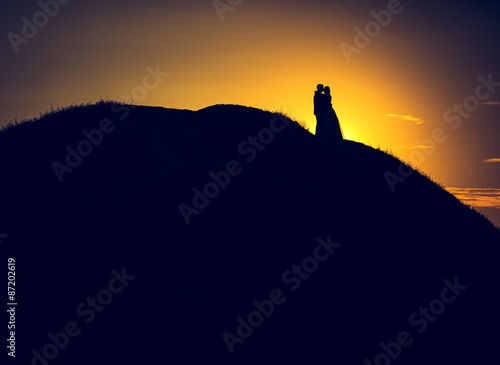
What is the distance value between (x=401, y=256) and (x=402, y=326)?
13.2ft

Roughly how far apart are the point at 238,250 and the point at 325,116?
13371mm

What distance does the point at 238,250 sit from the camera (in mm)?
22672

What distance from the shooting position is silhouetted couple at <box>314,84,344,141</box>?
3269 centimetres

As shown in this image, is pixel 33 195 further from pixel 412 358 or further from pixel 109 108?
pixel 412 358

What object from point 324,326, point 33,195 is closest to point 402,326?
point 324,326

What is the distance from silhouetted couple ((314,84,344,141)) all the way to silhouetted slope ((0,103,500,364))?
50.0 inches

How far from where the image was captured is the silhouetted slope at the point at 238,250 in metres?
19.5

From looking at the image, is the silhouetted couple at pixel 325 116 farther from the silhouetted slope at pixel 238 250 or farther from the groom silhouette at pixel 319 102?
the silhouetted slope at pixel 238 250

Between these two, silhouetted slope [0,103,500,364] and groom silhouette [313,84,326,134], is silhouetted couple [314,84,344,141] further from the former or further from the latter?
silhouetted slope [0,103,500,364]

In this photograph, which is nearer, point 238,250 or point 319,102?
point 238,250

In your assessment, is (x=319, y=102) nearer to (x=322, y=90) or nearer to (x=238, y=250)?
(x=322, y=90)

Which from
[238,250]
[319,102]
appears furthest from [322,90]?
[238,250]

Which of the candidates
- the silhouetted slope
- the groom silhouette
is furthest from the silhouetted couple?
the silhouetted slope

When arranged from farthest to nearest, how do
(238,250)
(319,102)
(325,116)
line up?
1. (325,116)
2. (319,102)
3. (238,250)
